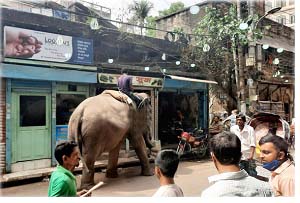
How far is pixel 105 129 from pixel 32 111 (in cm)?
145

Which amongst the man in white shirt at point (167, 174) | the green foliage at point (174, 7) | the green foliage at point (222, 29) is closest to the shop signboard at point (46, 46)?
the green foliage at point (174, 7)

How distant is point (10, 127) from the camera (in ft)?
17.0

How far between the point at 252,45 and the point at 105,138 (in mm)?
3023

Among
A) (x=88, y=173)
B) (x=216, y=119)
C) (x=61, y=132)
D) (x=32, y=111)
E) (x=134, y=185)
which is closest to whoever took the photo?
(x=88, y=173)

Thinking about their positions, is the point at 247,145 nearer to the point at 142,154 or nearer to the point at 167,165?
the point at 142,154

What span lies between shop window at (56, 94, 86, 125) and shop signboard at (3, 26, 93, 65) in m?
0.68

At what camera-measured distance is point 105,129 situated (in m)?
5.05

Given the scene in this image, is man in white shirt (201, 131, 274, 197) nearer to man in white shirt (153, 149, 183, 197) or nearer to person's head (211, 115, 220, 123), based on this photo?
man in white shirt (153, 149, 183, 197)


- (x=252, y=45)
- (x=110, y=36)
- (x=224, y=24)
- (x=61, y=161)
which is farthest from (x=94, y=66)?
(x=61, y=161)

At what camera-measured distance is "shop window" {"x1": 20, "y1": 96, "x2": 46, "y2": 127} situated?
5.35 metres

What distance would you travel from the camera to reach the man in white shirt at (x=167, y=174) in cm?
206

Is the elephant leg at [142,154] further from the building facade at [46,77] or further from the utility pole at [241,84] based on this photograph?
the utility pole at [241,84]

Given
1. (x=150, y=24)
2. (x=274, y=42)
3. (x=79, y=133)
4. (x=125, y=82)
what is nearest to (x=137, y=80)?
(x=125, y=82)

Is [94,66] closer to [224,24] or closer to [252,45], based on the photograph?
[224,24]
